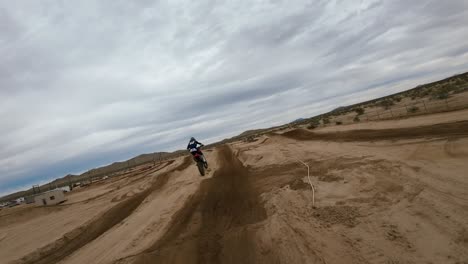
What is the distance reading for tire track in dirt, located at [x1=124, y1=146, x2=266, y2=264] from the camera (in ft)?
20.2

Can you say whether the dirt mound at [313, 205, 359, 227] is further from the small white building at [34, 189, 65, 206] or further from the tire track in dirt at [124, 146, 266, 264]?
the small white building at [34, 189, 65, 206]

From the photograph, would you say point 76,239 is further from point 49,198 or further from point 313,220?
point 49,198

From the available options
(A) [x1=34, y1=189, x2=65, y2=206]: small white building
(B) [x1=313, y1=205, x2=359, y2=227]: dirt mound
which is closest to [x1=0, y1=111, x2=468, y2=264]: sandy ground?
(B) [x1=313, y1=205, x2=359, y2=227]: dirt mound

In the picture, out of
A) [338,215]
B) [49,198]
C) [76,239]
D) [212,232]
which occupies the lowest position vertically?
[338,215]

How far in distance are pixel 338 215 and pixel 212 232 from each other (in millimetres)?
2906

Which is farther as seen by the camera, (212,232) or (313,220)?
(212,232)

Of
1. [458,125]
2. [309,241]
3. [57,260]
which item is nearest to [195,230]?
[309,241]

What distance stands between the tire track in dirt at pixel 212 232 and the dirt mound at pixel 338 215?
1413mm

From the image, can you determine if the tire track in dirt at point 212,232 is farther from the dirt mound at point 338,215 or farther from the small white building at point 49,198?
the small white building at point 49,198

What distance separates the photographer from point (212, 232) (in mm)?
7527

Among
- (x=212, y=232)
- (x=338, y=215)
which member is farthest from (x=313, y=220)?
(x=212, y=232)

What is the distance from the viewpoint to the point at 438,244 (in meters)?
4.79

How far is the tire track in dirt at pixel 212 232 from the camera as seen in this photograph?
6.17 m

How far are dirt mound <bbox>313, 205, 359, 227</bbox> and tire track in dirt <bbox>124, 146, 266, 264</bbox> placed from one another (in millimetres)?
1413
